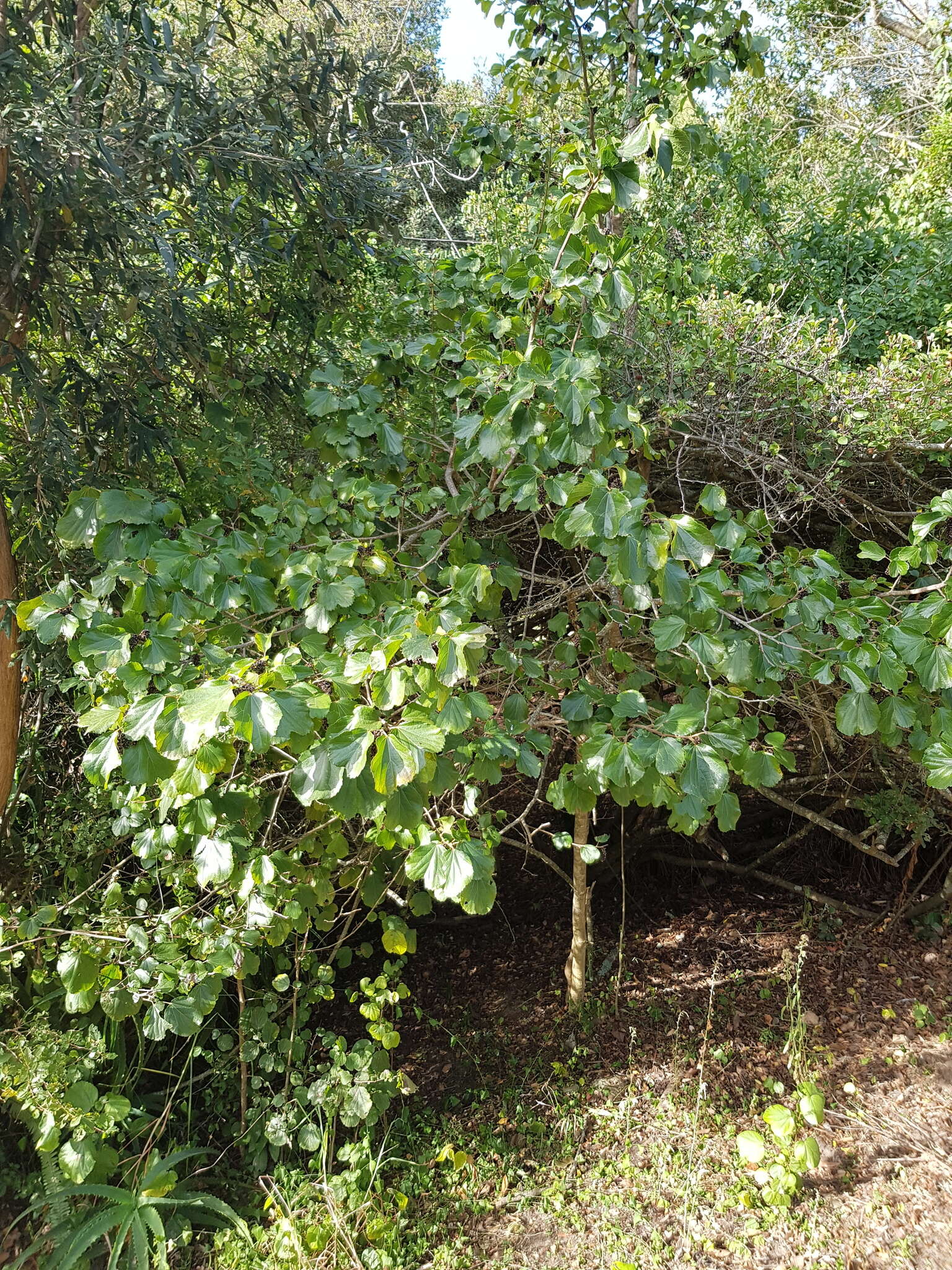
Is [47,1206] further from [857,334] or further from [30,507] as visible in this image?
[857,334]

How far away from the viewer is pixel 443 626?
4.53 feet

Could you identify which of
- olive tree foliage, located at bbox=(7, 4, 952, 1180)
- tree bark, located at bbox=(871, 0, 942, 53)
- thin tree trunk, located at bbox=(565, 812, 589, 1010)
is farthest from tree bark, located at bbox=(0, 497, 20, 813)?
tree bark, located at bbox=(871, 0, 942, 53)

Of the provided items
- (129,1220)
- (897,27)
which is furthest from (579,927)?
(897,27)

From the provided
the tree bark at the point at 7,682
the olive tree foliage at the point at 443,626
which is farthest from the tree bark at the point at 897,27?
the tree bark at the point at 7,682

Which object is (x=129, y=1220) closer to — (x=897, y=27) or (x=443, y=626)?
(x=443, y=626)

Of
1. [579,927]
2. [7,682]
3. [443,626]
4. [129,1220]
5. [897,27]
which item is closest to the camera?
[443,626]

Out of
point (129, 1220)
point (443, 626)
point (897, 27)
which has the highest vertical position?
point (897, 27)

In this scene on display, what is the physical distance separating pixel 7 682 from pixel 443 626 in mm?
1603

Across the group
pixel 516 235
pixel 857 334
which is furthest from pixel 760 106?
pixel 516 235

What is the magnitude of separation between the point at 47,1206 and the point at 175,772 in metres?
1.95

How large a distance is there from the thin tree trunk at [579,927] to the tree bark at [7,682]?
185cm

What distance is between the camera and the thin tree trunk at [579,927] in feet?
9.56

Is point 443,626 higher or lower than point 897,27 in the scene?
lower

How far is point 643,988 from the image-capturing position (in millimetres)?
3258
